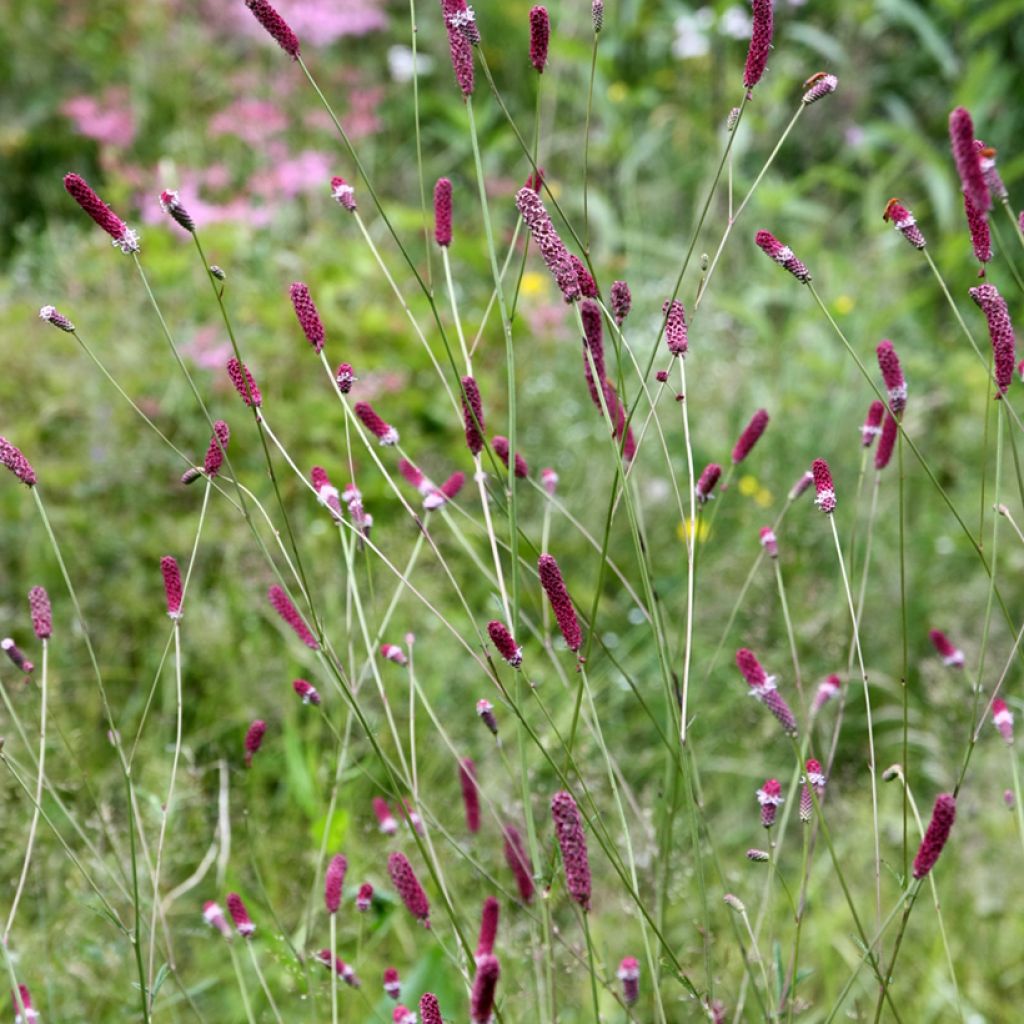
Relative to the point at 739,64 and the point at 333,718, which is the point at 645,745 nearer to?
the point at 333,718

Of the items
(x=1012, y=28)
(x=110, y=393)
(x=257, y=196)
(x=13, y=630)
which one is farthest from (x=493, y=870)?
(x=1012, y=28)

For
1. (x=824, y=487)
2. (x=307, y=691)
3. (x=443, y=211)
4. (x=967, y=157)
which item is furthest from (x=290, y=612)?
(x=967, y=157)

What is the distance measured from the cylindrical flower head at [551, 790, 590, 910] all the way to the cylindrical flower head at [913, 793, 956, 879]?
0.80ft

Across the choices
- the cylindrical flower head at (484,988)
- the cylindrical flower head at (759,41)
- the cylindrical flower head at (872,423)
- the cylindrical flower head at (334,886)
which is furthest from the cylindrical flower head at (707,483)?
the cylindrical flower head at (484,988)

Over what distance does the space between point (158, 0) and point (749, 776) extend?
4.73 metres

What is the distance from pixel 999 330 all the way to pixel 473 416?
0.44 meters

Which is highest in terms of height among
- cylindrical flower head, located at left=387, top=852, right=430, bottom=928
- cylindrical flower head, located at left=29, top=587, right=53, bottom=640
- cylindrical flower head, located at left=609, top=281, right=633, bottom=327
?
cylindrical flower head, located at left=609, top=281, right=633, bottom=327

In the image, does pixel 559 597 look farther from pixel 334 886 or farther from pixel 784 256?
pixel 334 886

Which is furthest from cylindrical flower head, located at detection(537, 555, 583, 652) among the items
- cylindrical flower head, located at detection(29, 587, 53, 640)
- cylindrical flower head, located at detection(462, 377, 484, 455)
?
cylindrical flower head, located at detection(29, 587, 53, 640)

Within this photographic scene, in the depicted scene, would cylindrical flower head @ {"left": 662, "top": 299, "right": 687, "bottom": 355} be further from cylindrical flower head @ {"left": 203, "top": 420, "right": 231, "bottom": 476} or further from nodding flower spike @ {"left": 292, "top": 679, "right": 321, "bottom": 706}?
nodding flower spike @ {"left": 292, "top": 679, "right": 321, "bottom": 706}

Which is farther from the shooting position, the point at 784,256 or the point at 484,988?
the point at 784,256

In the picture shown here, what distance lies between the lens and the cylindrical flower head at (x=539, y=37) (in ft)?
3.52

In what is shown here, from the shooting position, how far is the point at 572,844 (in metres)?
0.90

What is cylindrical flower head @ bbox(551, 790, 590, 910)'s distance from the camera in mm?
880
